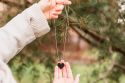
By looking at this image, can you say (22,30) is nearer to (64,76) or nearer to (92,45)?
(64,76)

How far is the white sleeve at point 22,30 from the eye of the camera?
1.52 metres

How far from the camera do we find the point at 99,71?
10.2 feet

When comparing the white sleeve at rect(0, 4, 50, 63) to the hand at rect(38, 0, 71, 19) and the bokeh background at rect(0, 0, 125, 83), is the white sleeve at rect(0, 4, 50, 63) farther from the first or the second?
the bokeh background at rect(0, 0, 125, 83)

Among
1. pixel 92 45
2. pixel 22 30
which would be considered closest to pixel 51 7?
pixel 22 30

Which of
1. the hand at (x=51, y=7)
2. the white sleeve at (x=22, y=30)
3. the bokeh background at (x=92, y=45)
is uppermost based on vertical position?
the hand at (x=51, y=7)

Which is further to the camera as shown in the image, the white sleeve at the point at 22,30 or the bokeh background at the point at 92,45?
the bokeh background at the point at 92,45

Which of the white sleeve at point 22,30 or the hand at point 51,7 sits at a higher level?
the hand at point 51,7

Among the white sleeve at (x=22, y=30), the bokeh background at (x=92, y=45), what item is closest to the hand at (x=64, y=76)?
the white sleeve at (x=22, y=30)

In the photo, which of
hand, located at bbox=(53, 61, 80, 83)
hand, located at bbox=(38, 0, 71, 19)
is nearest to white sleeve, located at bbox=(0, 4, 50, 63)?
hand, located at bbox=(38, 0, 71, 19)

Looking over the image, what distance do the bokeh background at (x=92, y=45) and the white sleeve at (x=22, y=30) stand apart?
38.7 inches

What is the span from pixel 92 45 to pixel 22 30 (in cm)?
193

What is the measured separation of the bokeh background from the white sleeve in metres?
0.98

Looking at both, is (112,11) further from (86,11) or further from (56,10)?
(56,10)

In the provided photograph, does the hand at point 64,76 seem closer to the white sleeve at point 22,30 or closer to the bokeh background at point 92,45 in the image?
the white sleeve at point 22,30
